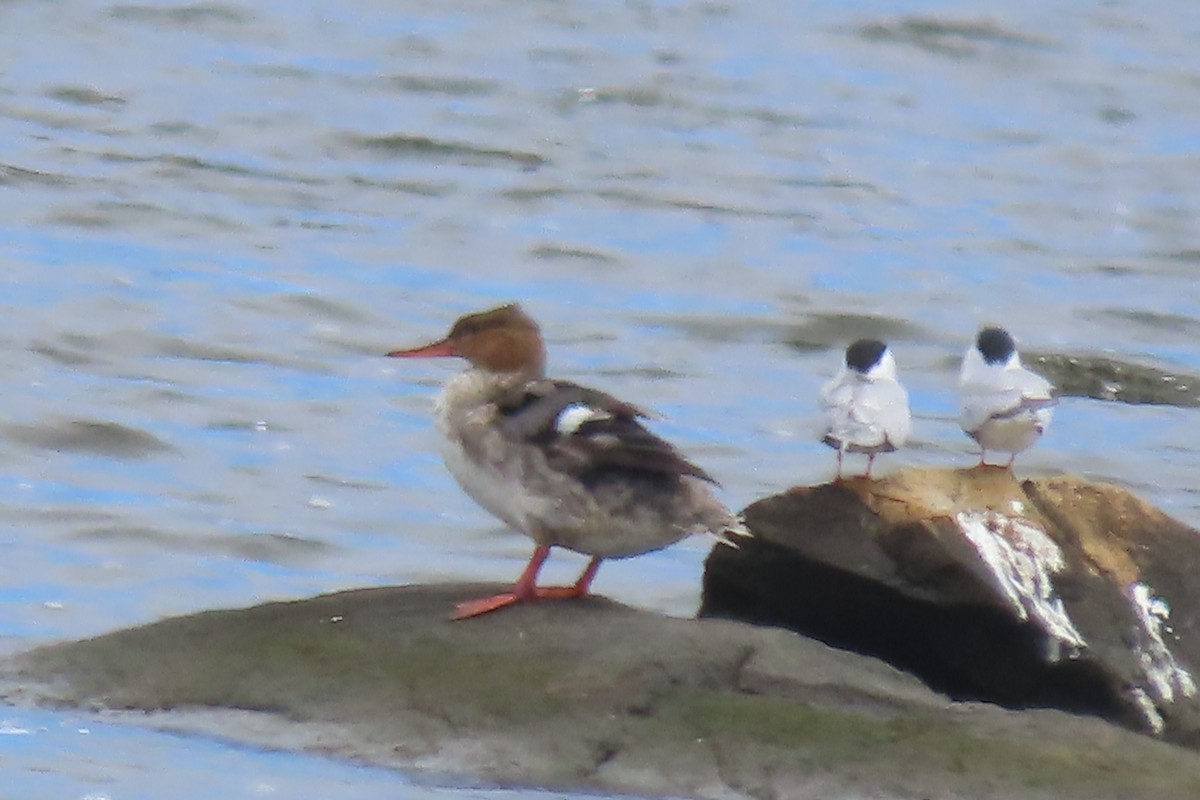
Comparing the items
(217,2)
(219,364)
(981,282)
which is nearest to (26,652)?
(219,364)

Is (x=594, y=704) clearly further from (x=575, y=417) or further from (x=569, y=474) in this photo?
(x=575, y=417)

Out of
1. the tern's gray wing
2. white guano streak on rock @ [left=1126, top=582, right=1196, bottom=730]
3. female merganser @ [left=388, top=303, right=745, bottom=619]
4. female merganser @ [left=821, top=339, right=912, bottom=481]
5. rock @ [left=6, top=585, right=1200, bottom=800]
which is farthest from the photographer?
the tern's gray wing

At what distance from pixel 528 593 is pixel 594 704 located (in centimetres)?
73

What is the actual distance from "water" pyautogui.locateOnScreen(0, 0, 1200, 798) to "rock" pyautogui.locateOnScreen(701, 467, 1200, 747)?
1607 mm

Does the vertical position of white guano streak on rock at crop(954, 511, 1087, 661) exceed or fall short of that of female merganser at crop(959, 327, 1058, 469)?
it falls short

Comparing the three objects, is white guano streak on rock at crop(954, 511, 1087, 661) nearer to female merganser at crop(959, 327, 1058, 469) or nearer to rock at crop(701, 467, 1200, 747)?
rock at crop(701, 467, 1200, 747)

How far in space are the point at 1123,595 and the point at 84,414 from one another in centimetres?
573

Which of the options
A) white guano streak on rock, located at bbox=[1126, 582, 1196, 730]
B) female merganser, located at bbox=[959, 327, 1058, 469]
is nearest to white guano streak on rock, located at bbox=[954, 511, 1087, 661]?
white guano streak on rock, located at bbox=[1126, 582, 1196, 730]

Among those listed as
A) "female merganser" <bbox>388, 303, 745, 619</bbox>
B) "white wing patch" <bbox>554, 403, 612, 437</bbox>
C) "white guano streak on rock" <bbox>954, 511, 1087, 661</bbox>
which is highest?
"white wing patch" <bbox>554, 403, 612, 437</bbox>

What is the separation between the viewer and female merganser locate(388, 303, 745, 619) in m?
7.11

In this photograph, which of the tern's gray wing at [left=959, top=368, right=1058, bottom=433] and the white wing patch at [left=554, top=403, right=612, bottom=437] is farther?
the tern's gray wing at [left=959, top=368, right=1058, bottom=433]

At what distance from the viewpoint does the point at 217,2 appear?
818 inches

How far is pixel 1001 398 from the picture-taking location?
26.7ft

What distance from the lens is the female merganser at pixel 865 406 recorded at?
7.66 metres
